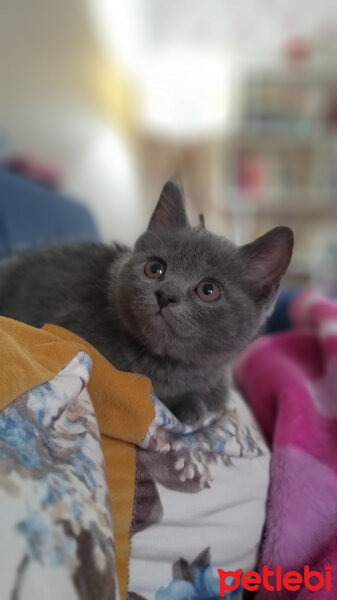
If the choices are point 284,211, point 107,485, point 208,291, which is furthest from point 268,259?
point 284,211

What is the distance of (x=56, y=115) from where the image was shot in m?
2.55

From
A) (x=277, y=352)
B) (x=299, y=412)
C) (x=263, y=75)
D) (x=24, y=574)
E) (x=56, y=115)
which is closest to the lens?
(x=24, y=574)

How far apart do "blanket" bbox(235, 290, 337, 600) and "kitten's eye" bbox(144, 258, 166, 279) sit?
324 mm

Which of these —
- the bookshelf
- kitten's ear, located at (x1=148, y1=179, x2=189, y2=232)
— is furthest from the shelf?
kitten's ear, located at (x1=148, y1=179, x2=189, y2=232)

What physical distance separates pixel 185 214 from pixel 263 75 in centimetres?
312

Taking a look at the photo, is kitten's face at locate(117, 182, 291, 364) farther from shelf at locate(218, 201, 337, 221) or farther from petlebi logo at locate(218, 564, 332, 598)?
shelf at locate(218, 201, 337, 221)

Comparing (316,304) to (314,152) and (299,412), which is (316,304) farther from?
(314,152)

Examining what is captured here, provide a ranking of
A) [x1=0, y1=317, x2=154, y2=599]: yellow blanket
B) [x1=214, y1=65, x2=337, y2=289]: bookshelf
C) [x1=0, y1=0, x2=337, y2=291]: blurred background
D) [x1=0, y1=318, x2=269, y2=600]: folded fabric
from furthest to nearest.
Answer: [x1=214, y1=65, x2=337, y2=289]: bookshelf < [x1=0, y1=0, x2=337, y2=291]: blurred background < [x1=0, y1=317, x2=154, y2=599]: yellow blanket < [x1=0, y1=318, x2=269, y2=600]: folded fabric

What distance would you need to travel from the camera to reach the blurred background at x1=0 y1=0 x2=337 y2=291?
317cm

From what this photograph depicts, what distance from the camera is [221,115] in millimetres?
3586

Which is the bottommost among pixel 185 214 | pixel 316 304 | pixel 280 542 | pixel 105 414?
pixel 280 542

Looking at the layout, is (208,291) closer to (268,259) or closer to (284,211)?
(268,259)

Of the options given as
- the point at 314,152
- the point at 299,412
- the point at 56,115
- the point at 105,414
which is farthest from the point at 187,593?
the point at 314,152

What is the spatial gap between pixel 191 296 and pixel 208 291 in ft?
0.09
